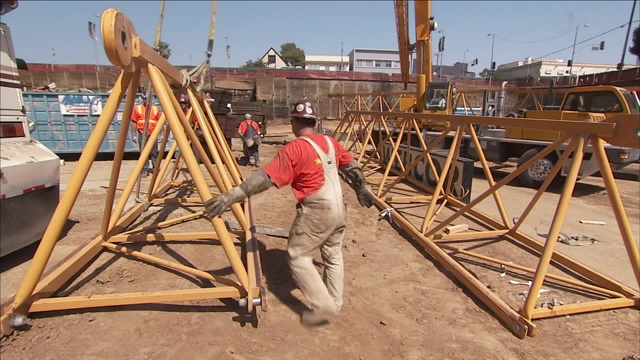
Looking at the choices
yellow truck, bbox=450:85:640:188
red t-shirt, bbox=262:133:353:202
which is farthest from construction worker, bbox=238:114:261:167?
red t-shirt, bbox=262:133:353:202

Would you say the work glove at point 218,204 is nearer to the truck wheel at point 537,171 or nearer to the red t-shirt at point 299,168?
the red t-shirt at point 299,168

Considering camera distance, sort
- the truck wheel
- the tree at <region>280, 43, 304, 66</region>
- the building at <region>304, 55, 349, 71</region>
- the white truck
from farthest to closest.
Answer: the building at <region>304, 55, 349, 71</region> < the tree at <region>280, 43, 304, 66</region> < the truck wheel < the white truck

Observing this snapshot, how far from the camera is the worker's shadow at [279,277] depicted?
292cm

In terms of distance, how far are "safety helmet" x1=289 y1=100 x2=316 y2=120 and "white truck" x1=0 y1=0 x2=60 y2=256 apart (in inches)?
93.4

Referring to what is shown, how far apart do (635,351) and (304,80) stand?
2183 cm

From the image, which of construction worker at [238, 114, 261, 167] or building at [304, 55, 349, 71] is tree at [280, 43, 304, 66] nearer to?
building at [304, 55, 349, 71]

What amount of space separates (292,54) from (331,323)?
261 ft

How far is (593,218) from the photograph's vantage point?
18.9ft

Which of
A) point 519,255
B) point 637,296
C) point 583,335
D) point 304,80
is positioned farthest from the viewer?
point 304,80

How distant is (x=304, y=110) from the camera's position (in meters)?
2.59

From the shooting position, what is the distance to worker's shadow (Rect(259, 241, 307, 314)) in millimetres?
2920

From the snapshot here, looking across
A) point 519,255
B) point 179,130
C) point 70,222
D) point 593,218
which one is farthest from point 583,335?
point 70,222

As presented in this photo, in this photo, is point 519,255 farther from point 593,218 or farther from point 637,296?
point 593,218

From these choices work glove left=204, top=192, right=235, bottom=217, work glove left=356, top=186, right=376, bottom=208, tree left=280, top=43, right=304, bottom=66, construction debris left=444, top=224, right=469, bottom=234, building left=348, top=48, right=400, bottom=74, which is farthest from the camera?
tree left=280, top=43, right=304, bottom=66
